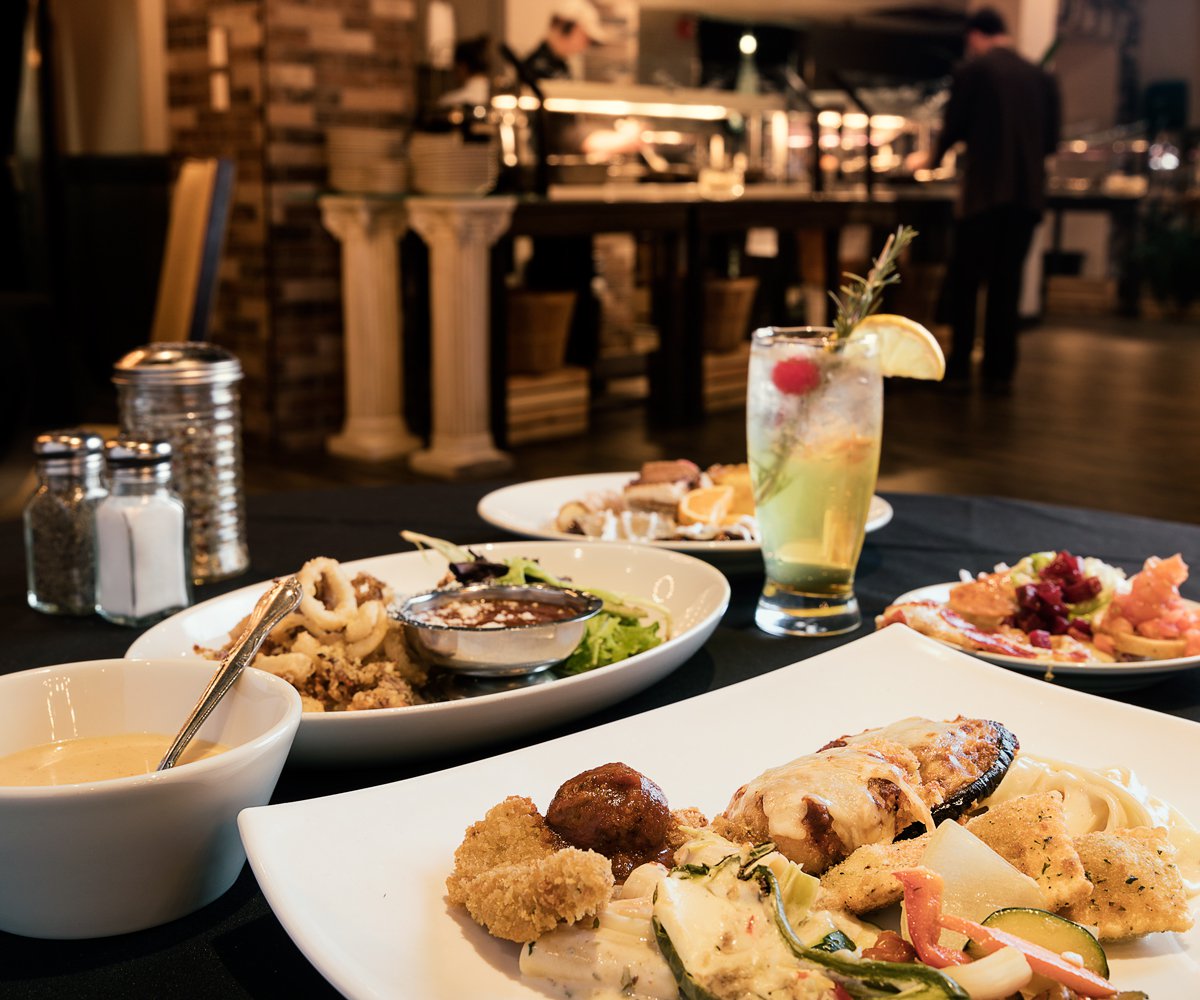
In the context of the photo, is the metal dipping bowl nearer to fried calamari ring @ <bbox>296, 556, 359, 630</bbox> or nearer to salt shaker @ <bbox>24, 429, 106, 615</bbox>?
fried calamari ring @ <bbox>296, 556, 359, 630</bbox>

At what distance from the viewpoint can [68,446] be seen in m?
1.34

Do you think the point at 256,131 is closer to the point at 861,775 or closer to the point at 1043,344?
the point at 861,775

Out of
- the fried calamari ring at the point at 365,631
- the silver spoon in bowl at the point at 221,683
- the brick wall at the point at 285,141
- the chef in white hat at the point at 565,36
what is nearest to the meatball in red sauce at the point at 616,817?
the silver spoon in bowl at the point at 221,683

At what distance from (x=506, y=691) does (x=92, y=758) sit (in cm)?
30

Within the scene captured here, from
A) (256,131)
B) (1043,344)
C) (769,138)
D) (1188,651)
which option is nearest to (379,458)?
(256,131)

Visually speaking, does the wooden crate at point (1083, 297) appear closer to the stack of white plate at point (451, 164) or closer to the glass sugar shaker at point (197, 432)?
the stack of white plate at point (451, 164)

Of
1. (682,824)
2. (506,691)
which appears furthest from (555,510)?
(682,824)

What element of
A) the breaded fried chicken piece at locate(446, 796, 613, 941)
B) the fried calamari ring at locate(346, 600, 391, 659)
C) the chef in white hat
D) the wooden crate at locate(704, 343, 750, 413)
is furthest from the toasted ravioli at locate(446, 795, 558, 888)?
the chef in white hat

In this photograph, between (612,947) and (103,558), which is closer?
(612,947)

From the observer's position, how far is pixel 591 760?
2.81 ft

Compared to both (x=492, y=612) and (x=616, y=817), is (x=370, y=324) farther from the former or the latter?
(x=616, y=817)

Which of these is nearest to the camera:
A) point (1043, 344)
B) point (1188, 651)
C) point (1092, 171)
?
point (1188, 651)

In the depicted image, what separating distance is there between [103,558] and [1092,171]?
1578 cm

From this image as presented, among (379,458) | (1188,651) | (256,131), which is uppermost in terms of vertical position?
(256,131)
